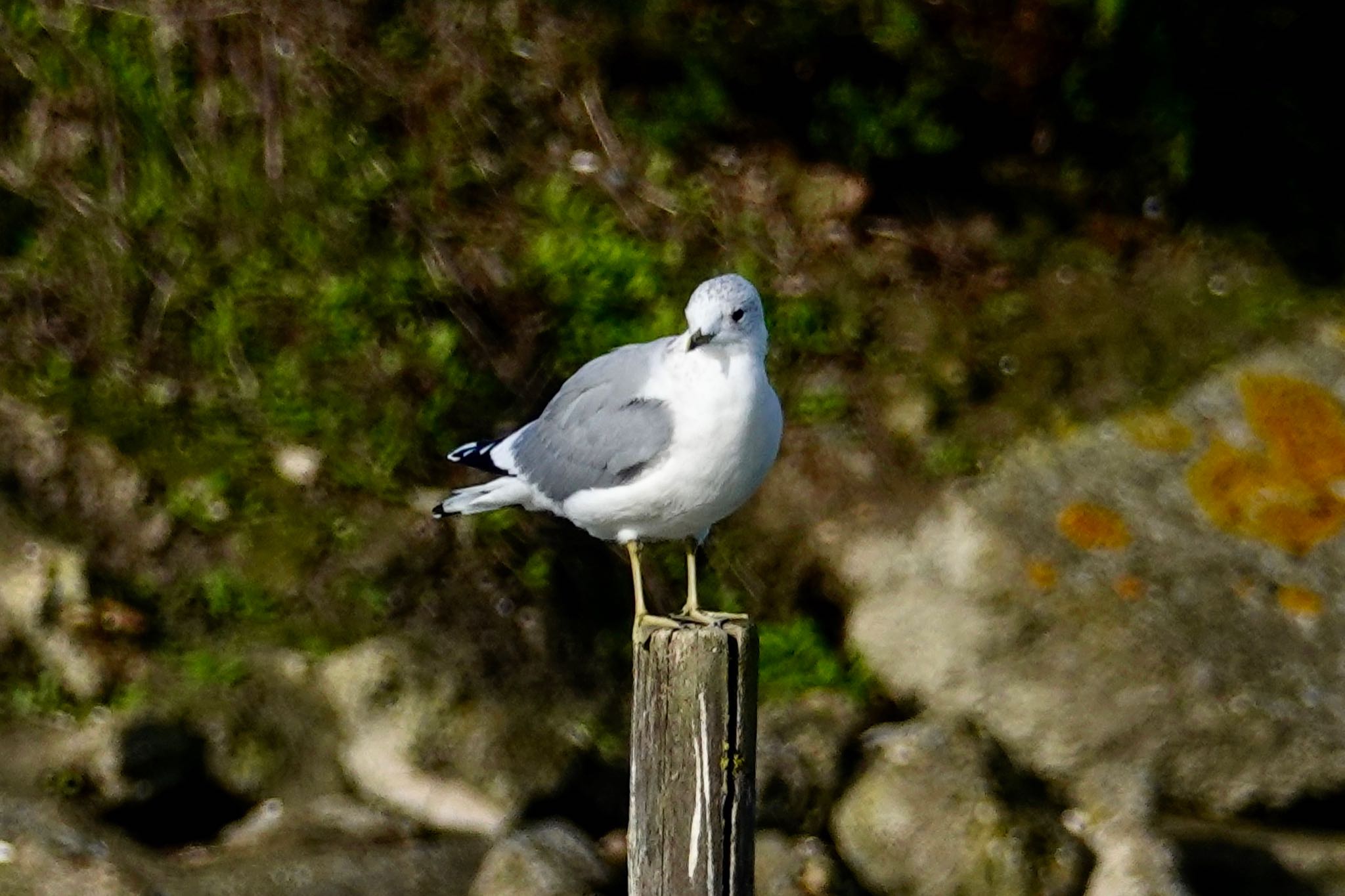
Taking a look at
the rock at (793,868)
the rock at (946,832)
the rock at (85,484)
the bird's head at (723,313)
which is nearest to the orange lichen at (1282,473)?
the rock at (946,832)

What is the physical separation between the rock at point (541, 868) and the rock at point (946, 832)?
98cm

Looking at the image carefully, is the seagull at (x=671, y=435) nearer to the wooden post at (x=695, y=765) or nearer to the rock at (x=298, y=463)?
the wooden post at (x=695, y=765)

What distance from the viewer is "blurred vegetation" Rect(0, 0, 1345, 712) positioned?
716 cm

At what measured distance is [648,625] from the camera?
183 inches

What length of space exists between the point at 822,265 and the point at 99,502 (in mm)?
3108

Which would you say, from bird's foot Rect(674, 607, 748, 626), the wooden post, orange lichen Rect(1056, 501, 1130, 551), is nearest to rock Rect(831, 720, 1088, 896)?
orange lichen Rect(1056, 501, 1130, 551)

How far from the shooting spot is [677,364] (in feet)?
14.5

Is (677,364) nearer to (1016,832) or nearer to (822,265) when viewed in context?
(1016,832)

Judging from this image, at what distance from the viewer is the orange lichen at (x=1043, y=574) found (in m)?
6.72

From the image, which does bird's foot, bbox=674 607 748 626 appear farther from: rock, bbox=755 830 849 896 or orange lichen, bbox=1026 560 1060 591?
orange lichen, bbox=1026 560 1060 591

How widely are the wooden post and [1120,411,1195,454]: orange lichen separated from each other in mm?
3638

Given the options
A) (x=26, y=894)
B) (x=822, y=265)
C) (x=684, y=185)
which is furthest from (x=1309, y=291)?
(x=26, y=894)

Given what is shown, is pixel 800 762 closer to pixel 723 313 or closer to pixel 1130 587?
pixel 1130 587

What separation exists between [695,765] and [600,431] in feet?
3.46
